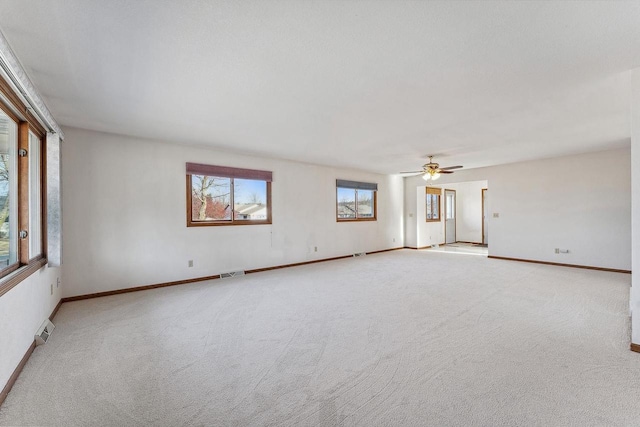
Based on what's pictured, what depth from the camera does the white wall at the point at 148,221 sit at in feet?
13.2

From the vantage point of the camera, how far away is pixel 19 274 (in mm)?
2258

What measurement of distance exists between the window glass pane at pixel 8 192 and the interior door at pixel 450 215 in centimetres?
1048

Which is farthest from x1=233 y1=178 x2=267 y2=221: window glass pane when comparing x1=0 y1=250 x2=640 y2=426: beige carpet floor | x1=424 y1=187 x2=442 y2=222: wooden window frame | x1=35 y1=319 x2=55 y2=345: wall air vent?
Answer: x1=424 y1=187 x2=442 y2=222: wooden window frame

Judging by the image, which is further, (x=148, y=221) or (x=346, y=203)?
(x=346, y=203)

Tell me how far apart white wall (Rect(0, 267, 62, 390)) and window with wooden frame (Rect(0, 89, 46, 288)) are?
124mm

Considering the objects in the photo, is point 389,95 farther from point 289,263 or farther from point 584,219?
point 584,219

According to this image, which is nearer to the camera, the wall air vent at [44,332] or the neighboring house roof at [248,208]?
the wall air vent at [44,332]

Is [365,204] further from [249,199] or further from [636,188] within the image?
[636,188]

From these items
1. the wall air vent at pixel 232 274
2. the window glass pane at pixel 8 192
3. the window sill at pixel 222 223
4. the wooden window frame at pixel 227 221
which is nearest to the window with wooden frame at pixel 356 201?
the wooden window frame at pixel 227 221

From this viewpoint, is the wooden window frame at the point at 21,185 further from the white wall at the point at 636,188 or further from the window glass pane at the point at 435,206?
the window glass pane at the point at 435,206

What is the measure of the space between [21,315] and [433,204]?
982 cm

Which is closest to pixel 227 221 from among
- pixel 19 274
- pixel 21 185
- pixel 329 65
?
pixel 21 185

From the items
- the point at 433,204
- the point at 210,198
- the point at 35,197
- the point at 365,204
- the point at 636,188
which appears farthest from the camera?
the point at 433,204

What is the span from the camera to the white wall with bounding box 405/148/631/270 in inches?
214
